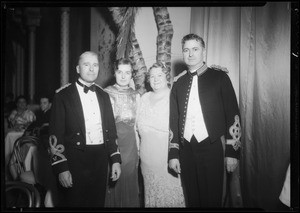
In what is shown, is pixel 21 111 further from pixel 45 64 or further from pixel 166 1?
pixel 166 1

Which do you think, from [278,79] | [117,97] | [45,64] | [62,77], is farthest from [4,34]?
[278,79]

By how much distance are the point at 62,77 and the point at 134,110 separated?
0.61 m

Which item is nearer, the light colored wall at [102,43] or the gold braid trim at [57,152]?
the gold braid trim at [57,152]

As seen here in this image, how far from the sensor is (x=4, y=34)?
2.71 m

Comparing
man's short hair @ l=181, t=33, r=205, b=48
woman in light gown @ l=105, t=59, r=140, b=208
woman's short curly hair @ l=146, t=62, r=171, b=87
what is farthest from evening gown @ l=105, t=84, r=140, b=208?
man's short hair @ l=181, t=33, r=205, b=48

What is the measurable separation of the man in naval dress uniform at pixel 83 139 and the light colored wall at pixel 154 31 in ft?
1.33

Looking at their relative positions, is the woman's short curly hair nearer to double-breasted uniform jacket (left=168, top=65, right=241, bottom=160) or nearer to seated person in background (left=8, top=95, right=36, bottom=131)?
double-breasted uniform jacket (left=168, top=65, right=241, bottom=160)

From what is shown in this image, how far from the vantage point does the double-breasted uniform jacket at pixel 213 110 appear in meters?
2.65

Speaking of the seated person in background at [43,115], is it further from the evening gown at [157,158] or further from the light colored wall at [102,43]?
the evening gown at [157,158]

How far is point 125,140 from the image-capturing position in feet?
8.85

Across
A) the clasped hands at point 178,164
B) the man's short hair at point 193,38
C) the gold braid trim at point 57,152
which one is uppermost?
the man's short hair at point 193,38

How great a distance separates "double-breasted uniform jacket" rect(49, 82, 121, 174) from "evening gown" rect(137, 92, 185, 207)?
0.78 feet

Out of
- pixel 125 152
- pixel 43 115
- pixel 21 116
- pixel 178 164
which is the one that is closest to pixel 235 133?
pixel 178 164

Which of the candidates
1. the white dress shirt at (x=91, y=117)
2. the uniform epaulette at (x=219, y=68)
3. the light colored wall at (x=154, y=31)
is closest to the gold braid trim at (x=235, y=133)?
the uniform epaulette at (x=219, y=68)
